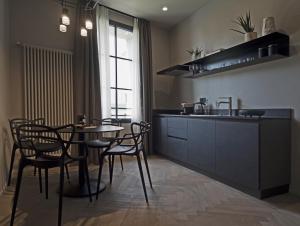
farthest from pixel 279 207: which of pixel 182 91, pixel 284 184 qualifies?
pixel 182 91

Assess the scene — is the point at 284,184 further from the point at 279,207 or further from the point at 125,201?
the point at 125,201

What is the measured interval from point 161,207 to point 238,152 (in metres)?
1.12

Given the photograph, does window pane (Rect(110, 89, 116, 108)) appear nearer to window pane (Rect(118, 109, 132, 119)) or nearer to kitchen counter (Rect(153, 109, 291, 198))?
window pane (Rect(118, 109, 132, 119))

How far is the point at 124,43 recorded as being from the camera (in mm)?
4633

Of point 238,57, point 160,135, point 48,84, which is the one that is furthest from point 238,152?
point 48,84

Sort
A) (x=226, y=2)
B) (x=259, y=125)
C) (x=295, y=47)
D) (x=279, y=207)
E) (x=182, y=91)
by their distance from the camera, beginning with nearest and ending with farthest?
1. (x=279, y=207)
2. (x=259, y=125)
3. (x=295, y=47)
4. (x=226, y=2)
5. (x=182, y=91)

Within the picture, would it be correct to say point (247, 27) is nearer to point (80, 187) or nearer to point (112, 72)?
point (112, 72)

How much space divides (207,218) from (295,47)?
2117 mm

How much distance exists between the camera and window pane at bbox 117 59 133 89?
14.9ft

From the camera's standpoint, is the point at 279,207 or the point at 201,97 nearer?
the point at 279,207

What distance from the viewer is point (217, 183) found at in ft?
9.34

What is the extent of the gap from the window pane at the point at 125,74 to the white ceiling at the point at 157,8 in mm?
992

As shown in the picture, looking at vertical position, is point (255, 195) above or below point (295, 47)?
below

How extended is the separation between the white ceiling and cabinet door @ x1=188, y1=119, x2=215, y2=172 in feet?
6.97
